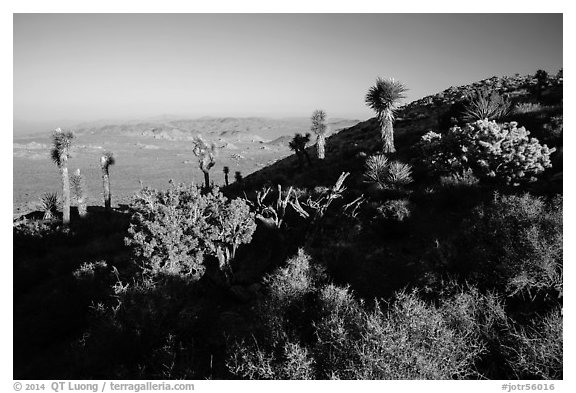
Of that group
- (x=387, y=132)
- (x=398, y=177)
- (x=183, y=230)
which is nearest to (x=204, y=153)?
(x=387, y=132)

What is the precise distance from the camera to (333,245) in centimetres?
1108

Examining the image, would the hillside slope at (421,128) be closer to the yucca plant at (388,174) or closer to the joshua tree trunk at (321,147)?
the yucca plant at (388,174)

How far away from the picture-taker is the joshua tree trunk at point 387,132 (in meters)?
16.8

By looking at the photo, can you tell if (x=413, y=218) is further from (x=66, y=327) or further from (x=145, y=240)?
(x=66, y=327)

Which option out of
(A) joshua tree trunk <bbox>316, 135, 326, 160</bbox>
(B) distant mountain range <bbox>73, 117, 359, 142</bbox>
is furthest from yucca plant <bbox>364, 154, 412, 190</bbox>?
(B) distant mountain range <bbox>73, 117, 359, 142</bbox>

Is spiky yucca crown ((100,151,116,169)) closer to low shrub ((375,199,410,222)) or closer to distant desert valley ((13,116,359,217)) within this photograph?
distant desert valley ((13,116,359,217))

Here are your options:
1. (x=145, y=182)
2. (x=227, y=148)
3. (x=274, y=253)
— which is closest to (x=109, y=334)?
(x=274, y=253)

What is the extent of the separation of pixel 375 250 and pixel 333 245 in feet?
4.88

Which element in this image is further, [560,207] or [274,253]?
[274,253]

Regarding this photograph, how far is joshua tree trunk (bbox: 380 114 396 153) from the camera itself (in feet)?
55.1

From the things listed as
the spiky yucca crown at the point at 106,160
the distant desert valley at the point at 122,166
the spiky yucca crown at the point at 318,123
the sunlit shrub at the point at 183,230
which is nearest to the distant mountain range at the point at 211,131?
the distant desert valley at the point at 122,166

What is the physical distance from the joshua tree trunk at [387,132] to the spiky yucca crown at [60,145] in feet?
65.6

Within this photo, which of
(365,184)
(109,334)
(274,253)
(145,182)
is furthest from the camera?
(145,182)

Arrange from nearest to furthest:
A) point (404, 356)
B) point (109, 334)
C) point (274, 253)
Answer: point (404, 356)
point (109, 334)
point (274, 253)
